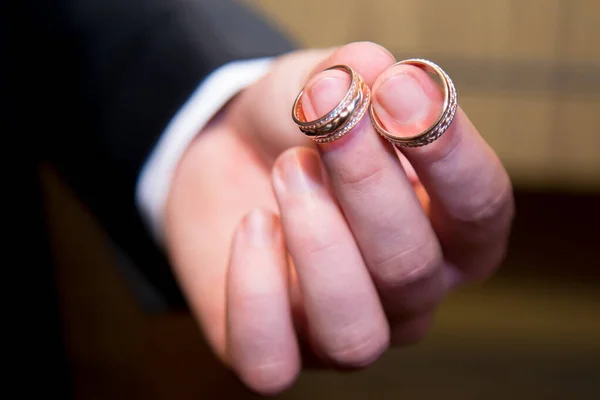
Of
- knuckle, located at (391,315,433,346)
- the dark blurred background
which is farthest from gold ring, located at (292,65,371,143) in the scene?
the dark blurred background

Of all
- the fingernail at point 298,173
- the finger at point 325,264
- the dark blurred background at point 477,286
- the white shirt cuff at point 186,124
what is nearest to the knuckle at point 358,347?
the finger at point 325,264

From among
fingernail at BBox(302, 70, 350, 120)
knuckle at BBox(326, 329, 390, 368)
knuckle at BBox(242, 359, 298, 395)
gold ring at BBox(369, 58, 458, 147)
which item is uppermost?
fingernail at BBox(302, 70, 350, 120)

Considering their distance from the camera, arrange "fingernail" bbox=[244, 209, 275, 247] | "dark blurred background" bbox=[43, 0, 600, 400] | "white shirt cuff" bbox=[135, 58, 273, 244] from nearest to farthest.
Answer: "fingernail" bbox=[244, 209, 275, 247] < "white shirt cuff" bbox=[135, 58, 273, 244] < "dark blurred background" bbox=[43, 0, 600, 400]

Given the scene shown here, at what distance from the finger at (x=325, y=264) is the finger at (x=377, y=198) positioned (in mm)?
12

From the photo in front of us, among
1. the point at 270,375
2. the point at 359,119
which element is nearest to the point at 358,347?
the point at 270,375

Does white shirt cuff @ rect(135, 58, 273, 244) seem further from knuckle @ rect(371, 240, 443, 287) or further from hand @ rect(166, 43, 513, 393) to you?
knuckle @ rect(371, 240, 443, 287)

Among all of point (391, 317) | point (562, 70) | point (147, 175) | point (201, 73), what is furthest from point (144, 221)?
point (562, 70)

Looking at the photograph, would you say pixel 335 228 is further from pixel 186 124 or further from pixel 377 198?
pixel 186 124

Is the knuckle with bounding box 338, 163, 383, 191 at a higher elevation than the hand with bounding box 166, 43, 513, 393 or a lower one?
higher

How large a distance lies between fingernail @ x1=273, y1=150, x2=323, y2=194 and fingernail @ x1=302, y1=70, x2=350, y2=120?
0.06m

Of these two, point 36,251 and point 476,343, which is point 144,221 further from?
point 476,343

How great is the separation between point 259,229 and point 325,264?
0.06m

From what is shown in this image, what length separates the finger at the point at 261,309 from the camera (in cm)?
43

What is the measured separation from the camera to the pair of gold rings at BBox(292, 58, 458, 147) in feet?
1.10
